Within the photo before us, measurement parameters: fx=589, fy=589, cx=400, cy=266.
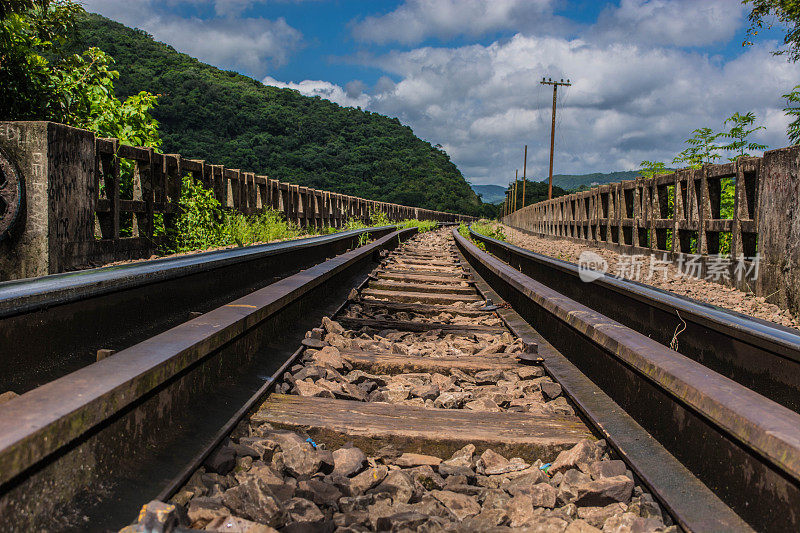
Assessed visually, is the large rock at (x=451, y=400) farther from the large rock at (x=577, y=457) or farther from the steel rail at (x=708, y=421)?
the large rock at (x=577, y=457)

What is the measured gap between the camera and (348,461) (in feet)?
6.36

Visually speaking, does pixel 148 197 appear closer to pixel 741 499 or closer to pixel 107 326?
pixel 107 326

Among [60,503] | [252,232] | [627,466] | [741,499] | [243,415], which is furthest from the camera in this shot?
[252,232]

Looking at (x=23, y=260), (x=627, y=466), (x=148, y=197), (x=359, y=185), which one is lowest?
(x=627, y=466)

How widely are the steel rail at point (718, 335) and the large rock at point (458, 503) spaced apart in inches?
50.1

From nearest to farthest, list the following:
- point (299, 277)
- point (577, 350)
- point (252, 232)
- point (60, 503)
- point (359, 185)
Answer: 1. point (60, 503)
2. point (577, 350)
3. point (299, 277)
4. point (252, 232)
5. point (359, 185)

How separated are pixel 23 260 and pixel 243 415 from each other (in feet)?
11.0

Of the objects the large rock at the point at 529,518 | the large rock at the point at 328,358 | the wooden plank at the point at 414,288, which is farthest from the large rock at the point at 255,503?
the wooden plank at the point at 414,288

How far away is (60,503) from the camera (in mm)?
1292

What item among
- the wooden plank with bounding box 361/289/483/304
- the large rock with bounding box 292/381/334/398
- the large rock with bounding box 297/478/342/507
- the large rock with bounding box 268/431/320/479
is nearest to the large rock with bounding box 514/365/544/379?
the large rock with bounding box 292/381/334/398

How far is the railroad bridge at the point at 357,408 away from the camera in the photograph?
1418mm

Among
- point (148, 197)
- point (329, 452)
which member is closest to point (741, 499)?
point (329, 452)

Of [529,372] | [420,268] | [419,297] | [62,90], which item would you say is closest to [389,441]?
[529,372]

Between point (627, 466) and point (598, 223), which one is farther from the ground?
point (598, 223)
